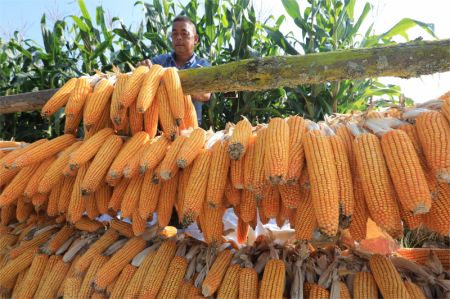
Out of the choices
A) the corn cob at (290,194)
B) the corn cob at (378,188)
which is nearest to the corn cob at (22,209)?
the corn cob at (290,194)

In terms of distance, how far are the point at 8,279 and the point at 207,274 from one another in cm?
159

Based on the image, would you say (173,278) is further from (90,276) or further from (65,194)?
(65,194)

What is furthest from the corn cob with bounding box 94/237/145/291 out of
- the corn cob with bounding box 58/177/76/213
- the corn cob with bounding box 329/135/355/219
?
the corn cob with bounding box 329/135/355/219

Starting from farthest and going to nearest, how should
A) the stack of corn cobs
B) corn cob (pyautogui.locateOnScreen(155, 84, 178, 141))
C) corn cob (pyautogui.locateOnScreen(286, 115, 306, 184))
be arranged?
corn cob (pyautogui.locateOnScreen(155, 84, 178, 141)) → corn cob (pyautogui.locateOnScreen(286, 115, 306, 184)) → the stack of corn cobs

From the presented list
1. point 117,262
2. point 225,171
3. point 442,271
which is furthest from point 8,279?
point 442,271

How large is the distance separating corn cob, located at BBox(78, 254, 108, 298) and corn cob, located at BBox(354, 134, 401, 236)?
173 cm

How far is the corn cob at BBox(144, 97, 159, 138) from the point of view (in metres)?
2.32

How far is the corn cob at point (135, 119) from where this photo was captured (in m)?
2.30

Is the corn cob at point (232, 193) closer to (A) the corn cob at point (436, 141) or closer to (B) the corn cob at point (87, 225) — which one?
(A) the corn cob at point (436, 141)

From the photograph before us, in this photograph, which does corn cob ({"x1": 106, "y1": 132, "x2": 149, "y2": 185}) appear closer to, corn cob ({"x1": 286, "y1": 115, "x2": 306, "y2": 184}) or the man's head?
corn cob ({"x1": 286, "y1": 115, "x2": 306, "y2": 184})

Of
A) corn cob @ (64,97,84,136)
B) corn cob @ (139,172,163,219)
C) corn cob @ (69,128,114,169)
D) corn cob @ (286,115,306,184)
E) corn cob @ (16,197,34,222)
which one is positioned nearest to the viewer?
corn cob @ (286,115,306,184)

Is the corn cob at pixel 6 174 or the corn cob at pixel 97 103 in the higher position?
the corn cob at pixel 97 103

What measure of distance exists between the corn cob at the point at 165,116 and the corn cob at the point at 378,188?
3.81 feet

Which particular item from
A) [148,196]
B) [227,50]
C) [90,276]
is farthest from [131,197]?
[227,50]
